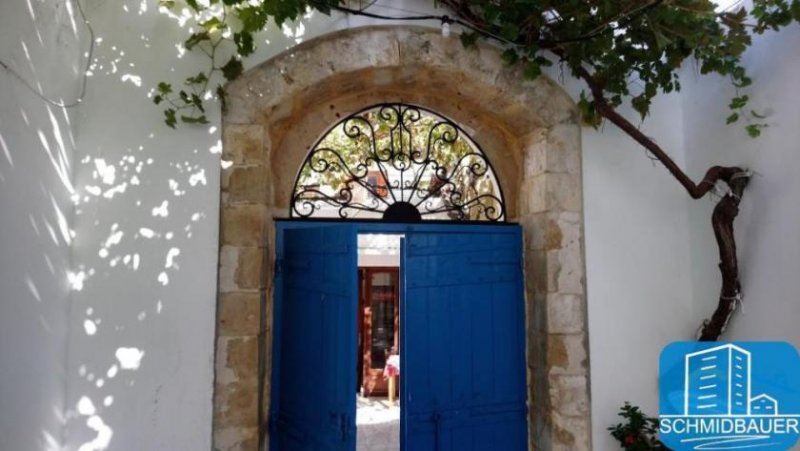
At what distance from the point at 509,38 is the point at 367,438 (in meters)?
4.24

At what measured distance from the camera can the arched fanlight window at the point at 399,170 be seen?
9.27ft

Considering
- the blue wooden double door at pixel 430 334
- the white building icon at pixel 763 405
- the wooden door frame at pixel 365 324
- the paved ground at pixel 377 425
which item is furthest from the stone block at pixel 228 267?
the wooden door frame at pixel 365 324

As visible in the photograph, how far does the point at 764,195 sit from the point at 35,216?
3145 mm

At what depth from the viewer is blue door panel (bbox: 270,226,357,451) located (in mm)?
2262

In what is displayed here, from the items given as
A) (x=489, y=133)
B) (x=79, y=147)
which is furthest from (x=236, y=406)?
(x=489, y=133)

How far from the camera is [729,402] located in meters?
1.54

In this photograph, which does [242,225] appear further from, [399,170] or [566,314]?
[566,314]

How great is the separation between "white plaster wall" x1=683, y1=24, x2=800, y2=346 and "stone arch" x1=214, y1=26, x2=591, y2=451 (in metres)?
0.66

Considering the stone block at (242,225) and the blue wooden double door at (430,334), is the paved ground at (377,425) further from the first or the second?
the stone block at (242,225)

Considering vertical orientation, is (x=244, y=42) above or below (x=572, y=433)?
above

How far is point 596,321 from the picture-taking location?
2504mm

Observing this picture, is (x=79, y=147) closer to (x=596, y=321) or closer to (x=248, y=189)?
(x=248, y=189)

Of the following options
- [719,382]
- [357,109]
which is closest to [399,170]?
[357,109]

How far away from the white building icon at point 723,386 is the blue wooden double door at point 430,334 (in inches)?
45.9
